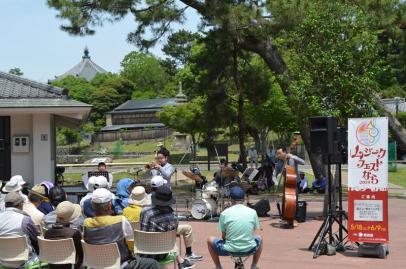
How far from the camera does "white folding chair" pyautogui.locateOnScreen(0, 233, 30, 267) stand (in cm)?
720

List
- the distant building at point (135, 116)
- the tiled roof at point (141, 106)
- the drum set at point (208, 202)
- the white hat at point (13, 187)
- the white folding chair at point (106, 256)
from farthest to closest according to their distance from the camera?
the tiled roof at point (141, 106), the distant building at point (135, 116), the drum set at point (208, 202), the white hat at point (13, 187), the white folding chair at point (106, 256)

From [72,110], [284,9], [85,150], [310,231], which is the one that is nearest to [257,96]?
[284,9]

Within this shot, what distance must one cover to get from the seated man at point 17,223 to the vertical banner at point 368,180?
4971 millimetres

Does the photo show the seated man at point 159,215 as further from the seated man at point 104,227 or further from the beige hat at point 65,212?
the beige hat at point 65,212

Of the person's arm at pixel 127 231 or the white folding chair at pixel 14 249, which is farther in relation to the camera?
the white folding chair at pixel 14 249

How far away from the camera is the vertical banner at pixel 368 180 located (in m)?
9.87

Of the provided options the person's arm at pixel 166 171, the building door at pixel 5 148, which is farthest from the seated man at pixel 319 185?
the person's arm at pixel 166 171

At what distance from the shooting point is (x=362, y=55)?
14.8m

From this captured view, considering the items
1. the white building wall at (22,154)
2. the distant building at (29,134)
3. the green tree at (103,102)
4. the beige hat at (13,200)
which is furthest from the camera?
the green tree at (103,102)

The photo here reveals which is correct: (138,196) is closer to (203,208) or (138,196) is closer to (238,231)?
(238,231)

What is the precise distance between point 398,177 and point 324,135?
21289 millimetres

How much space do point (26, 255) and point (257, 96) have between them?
19.6 metres

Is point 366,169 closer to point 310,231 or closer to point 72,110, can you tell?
point 310,231

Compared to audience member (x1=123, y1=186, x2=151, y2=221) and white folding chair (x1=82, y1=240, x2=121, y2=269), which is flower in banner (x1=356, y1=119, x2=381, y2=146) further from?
white folding chair (x1=82, y1=240, x2=121, y2=269)
